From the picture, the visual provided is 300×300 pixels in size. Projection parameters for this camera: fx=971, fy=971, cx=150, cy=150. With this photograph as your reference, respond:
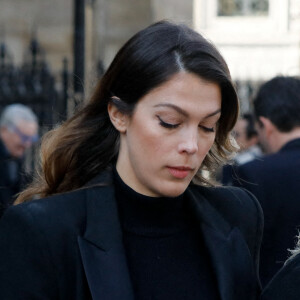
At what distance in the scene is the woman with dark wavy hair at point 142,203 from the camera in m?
2.47

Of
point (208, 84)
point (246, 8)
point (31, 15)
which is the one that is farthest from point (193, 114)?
point (246, 8)

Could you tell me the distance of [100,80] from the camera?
2775 mm

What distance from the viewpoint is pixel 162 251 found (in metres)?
2.62

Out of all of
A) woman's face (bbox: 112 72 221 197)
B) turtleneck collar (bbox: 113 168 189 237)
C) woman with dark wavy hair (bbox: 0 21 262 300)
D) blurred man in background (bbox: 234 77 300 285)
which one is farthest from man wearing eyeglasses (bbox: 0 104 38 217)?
woman's face (bbox: 112 72 221 197)

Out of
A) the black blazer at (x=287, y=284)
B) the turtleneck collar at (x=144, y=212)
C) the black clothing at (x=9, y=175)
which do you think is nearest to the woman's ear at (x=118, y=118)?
the turtleneck collar at (x=144, y=212)

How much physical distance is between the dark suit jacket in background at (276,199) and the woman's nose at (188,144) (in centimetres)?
173

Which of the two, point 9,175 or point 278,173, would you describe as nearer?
point 278,173

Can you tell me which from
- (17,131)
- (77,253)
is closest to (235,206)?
(77,253)

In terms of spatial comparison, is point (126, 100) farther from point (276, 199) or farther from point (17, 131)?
point (17, 131)

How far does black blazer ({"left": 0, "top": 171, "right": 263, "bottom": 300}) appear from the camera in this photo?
2441 millimetres

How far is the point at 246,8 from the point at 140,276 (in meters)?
16.2

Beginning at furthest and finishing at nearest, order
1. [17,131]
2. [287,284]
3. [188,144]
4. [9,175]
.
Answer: [17,131] < [9,175] < [188,144] < [287,284]

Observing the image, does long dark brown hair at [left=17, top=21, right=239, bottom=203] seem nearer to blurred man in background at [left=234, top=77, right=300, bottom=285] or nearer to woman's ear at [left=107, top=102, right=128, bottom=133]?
woman's ear at [left=107, top=102, right=128, bottom=133]

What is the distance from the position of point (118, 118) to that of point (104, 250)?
371 millimetres
